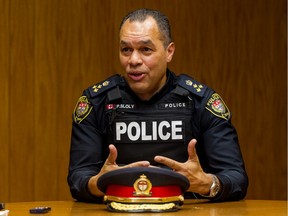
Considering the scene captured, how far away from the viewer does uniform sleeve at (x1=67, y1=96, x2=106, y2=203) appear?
3.00m

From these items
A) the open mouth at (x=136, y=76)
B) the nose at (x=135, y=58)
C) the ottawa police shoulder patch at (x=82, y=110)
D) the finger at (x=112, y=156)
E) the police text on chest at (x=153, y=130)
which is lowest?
the finger at (x=112, y=156)

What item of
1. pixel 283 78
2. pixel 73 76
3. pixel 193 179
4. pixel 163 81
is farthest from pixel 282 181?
pixel 193 179

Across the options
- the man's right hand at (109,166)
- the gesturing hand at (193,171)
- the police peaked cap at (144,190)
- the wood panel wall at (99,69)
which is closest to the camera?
the police peaked cap at (144,190)

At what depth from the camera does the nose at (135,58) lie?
3.11 meters

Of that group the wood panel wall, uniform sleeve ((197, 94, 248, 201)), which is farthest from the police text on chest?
the wood panel wall

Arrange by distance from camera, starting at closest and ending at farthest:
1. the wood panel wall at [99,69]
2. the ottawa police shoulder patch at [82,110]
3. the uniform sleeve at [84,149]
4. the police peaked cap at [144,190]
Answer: the police peaked cap at [144,190], the uniform sleeve at [84,149], the ottawa police shoulder patch at [82,110], the wood panel wall at [99,69]

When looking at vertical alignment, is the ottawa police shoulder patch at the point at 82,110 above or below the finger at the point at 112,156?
above

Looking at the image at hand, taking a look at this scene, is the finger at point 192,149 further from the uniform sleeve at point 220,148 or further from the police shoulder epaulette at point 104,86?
the police shoulder epaulette at point 104,86

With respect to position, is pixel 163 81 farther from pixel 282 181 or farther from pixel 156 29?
pixel 282 181

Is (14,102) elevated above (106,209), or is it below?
above

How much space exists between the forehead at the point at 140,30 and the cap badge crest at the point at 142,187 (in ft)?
2.80

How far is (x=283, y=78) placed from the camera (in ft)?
16.0

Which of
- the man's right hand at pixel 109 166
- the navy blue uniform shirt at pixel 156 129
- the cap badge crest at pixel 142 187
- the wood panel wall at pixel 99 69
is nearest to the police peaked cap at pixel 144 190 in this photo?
the cap badge crest at pixel 142 187

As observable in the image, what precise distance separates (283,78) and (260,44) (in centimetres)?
27
